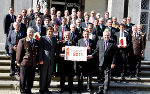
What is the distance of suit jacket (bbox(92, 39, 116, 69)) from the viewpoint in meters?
7.75

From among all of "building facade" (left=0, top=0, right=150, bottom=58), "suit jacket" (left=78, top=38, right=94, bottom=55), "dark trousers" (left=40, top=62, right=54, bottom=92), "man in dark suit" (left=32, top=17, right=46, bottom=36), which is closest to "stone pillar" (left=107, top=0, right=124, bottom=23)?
"building facade" (left=0, top=0, right=150, bottom=58)

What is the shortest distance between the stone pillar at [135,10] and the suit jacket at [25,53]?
6.58 meters

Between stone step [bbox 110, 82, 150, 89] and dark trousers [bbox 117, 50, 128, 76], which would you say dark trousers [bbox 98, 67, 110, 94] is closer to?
stone step [bbox 110, 82, 150, 89]

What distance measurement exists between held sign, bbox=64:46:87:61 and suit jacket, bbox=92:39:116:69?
333 millimetres

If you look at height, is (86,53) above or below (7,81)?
above

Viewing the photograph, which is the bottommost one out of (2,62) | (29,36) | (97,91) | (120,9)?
(97,91)

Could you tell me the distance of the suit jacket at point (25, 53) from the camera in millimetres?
7133

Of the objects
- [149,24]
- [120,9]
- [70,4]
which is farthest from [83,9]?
[149,24]

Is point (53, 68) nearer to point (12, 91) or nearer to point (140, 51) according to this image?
point (12, 91)

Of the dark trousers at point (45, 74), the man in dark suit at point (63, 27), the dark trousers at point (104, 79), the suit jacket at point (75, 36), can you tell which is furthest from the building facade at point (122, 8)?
the dark trousers at point (104, 79)

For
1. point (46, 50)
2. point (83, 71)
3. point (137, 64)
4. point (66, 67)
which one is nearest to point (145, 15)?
point (137, 64)

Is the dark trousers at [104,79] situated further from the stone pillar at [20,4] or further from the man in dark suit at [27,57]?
the stone pillar at [20,4]

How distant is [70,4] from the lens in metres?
14.4

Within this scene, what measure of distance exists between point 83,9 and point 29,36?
7.59 meters
